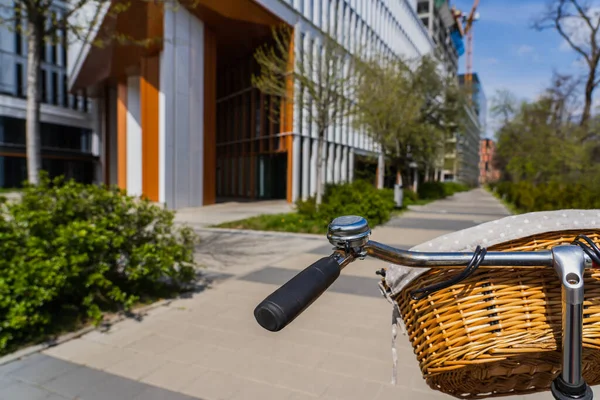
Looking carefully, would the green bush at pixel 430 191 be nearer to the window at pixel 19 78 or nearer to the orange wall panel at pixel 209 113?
the orange wall panel at pixel 209 113

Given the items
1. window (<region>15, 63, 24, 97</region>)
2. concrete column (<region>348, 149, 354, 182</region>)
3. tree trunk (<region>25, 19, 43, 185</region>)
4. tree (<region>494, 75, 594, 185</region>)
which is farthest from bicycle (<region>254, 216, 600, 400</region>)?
window (<region>15, 63, 24, 97</region>)

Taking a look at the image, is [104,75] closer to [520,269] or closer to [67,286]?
[67,286]

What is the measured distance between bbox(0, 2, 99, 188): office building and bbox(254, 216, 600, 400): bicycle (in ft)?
129

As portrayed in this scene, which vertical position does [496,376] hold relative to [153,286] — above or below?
above

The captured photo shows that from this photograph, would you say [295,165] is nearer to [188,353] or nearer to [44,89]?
[188,353]

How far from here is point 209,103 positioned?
20297 mm

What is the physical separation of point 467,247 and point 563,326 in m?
0.28

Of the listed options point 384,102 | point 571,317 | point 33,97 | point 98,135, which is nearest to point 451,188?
point 384,102

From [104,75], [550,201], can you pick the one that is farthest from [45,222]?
[104,75]

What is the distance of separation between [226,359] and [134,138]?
2209 centimetres

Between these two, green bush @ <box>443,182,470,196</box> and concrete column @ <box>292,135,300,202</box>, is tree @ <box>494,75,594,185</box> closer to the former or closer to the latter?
green bush @ <box>443,182,470,196</box>

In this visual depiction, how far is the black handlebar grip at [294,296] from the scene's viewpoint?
0.91 metres

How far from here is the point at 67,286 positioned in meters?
4.00

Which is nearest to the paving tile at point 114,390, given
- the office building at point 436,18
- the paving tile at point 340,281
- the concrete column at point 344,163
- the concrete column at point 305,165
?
the paving tile at point 340,281
